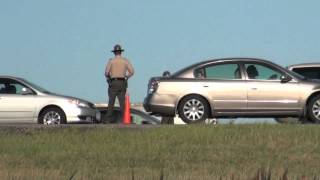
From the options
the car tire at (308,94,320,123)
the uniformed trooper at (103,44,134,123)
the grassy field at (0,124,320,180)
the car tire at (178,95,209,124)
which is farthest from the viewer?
the uniformed trooper at (103,44,134,123)

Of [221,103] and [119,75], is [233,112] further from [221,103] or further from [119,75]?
[119,75]

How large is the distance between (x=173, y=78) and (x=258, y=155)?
5.50m

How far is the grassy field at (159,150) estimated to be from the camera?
38.0ft

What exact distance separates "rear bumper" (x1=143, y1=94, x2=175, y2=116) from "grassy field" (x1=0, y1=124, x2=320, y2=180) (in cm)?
279

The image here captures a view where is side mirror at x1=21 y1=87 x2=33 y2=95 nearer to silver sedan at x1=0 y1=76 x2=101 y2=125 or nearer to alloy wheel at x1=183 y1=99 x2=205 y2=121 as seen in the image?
silver sedan at x1=0 y1=76 x2=101 y2=125

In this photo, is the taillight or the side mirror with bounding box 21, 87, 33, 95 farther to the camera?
the side mirror with bounding box 21, 87, 33, 95

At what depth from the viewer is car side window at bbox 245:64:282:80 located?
1822 cm

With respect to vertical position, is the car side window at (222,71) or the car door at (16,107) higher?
the car side window at (222,71)

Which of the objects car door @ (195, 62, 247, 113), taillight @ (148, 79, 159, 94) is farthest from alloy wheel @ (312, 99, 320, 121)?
taillight @ (148, 79, 159, 94)

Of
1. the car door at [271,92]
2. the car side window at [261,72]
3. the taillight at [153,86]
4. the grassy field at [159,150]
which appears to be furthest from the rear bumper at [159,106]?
the grassy field at [159,150]

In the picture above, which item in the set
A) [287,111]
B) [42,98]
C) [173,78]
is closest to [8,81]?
[42,98]

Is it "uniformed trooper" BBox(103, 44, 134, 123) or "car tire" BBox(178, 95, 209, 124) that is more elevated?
"uniformed trooper" BBox(103, 44, 134, 123)

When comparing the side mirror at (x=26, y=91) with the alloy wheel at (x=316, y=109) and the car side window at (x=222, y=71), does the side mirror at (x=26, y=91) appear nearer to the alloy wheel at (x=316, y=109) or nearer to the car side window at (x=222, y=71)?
the car side window at (x=222, y=71)

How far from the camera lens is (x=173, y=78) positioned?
18.1 metres
